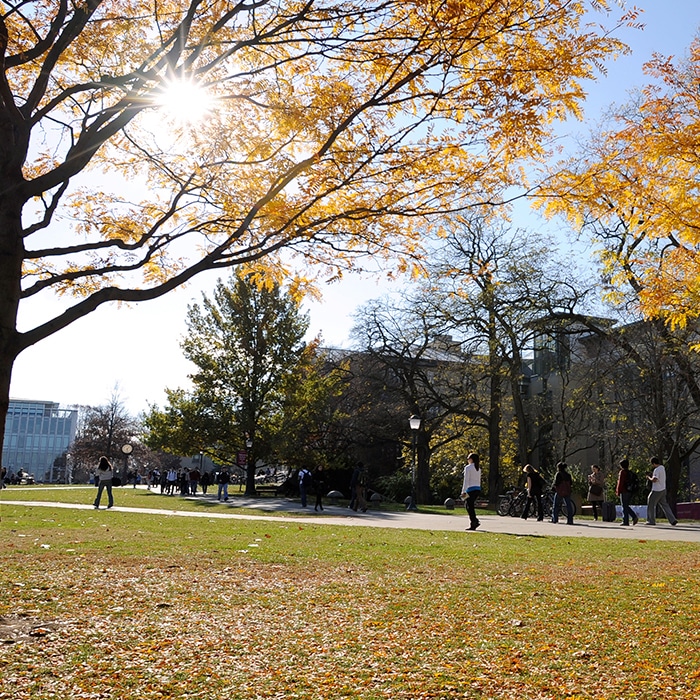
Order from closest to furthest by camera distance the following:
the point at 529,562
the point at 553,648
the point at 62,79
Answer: the point at 553,648, the point at 62,79, the point at 529,562

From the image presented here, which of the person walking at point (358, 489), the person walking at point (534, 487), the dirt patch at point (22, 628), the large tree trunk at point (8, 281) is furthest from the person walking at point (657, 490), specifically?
the dirt patch at point (22, 628)

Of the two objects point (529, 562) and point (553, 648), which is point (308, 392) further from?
point (553, 648)

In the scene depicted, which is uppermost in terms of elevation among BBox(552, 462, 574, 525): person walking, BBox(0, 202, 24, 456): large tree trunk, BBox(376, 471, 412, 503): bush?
BBox(0, 202, 24, 456): large tree trunk

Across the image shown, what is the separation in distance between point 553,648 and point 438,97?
5149 mm

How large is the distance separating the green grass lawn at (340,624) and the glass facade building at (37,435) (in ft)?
521

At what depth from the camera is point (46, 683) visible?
441cm

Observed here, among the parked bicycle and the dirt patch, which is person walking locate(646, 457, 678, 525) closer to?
the parked bicycle

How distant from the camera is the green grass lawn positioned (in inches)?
178

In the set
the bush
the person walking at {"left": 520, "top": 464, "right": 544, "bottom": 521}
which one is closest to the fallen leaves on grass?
the person walking at {"left": 520, "top": 464, "right": 544, "bottom": 521}

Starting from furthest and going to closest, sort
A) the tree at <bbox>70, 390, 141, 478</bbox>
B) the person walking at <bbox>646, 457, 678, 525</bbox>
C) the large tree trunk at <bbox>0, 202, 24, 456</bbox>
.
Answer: the tree at <bbox>70, 390, 141, 478</bbox> → the person walking at <bbox>646, 457, 678, 525</bbox> → the large tree trunk at <bbox>0, 202, 24, 456</bbox>

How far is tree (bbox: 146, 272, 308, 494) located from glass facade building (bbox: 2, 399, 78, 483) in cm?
12328

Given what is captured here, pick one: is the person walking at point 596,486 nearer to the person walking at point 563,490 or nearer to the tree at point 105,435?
the person walking at point 563,490

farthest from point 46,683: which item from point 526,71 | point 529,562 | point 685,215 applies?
point 685,215

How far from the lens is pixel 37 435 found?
164 m
